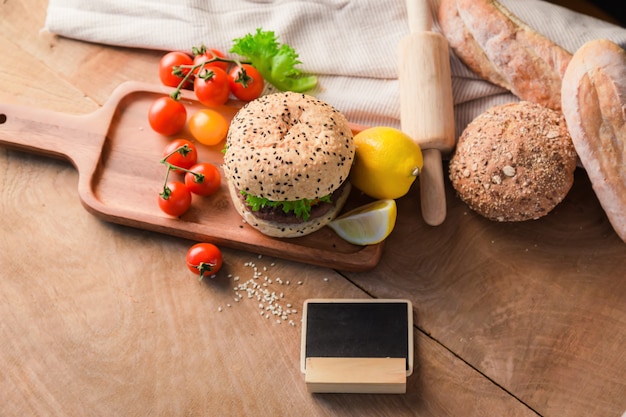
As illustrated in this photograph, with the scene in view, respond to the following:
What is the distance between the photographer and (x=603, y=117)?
7.49 feet

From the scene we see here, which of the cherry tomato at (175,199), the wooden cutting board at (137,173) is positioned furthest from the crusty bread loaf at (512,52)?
the cherry tomato at (175,199)

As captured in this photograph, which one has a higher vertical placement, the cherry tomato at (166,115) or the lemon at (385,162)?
the lemon at (385,162)

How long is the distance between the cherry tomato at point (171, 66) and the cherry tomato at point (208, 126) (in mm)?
217

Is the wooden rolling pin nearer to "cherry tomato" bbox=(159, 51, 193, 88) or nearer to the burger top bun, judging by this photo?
the burger top bun

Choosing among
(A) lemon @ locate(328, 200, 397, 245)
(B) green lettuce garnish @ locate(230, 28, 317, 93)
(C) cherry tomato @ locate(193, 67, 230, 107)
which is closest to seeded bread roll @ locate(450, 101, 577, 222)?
(A) lemon @ locate(328, 200, 397, 245)

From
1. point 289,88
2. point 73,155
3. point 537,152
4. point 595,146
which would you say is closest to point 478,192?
point 537,152

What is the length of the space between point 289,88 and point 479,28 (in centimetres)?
81

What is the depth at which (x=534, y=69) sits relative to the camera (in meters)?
2.45

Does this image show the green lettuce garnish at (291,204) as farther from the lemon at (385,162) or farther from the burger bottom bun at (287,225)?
the lemon at (385,162)

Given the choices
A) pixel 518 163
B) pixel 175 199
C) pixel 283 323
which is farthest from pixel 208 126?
pixel 518 163

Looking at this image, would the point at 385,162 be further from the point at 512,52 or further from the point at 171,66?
the point at 171,66

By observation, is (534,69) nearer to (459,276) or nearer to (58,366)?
(459,276)

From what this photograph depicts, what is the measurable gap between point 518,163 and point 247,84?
1123 millimetres

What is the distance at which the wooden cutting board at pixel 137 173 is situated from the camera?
2.44 m
